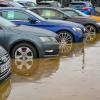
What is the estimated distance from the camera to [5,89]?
29.0 ft

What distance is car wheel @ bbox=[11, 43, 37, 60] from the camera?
1226cm

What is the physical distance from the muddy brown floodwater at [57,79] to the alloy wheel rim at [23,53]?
0.17m

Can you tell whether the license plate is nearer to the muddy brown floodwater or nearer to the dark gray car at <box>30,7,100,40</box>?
the muddy brown floodwater

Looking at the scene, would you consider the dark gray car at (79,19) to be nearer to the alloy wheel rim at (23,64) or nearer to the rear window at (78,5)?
the alloy wheel rim at (23,64)

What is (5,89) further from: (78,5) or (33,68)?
(78,5)

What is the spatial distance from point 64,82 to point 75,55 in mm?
4411

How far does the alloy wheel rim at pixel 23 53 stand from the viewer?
12.3 meters

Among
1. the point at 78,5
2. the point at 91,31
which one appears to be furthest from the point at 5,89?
the point at 78,5

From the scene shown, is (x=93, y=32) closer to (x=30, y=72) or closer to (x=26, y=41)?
(x=26, y=41)

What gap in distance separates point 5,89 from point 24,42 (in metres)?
3.66

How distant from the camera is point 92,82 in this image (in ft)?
31.6

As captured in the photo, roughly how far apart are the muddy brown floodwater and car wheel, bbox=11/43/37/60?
0.61ft

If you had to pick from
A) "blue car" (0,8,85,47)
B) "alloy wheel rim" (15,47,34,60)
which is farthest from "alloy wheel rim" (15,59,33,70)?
"blue car" (0,8,85,47)

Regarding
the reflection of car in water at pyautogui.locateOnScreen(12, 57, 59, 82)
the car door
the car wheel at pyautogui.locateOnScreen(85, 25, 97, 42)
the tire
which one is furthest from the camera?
the car wheel at pyautogui.locateOnScreen(85, 25, 97, 42)
